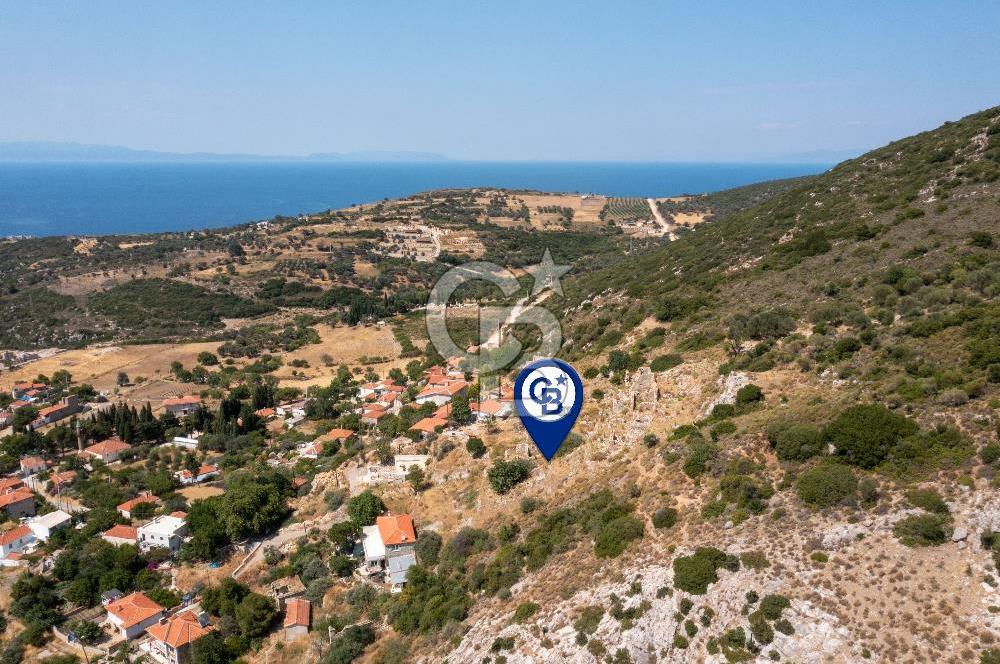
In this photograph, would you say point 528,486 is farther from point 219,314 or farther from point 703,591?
point 219,314

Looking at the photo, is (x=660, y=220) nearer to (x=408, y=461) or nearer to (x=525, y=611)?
(x=408, y=461)

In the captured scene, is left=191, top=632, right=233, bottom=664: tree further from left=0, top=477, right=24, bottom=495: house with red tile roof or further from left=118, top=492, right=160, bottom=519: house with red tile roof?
left=0, top=477, right=24, bottom=495: house with red tile roof

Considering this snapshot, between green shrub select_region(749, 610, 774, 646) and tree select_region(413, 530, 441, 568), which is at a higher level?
green shrub select_region(749, 610, 774, 646)

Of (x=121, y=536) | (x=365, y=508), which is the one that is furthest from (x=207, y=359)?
(x=365, y=508)

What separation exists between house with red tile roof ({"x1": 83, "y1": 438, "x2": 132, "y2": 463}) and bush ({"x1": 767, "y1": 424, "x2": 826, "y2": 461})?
38.6 m

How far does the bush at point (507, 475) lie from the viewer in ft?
72.5

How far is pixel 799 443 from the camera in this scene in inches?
632

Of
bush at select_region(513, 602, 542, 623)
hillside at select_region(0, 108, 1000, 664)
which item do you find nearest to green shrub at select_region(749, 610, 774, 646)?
hillside at select_region(0, 108, 1000, 664)

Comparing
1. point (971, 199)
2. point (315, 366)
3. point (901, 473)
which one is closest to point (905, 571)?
point (901, 473)

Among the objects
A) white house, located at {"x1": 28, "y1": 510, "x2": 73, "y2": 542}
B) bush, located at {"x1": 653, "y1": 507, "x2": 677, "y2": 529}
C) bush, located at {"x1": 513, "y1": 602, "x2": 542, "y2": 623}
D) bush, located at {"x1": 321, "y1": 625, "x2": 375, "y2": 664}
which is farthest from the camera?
white house, located at {"x1": 28, "y1": 510, "x2": 73, "y2": 542}

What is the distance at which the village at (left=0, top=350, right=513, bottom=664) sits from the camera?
71.5 feet

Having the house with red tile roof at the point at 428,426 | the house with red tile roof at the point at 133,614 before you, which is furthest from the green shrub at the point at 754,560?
the house with red tile roof at the point at 133,614

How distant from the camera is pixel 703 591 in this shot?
13.5 metres

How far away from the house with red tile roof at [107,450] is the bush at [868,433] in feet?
131
